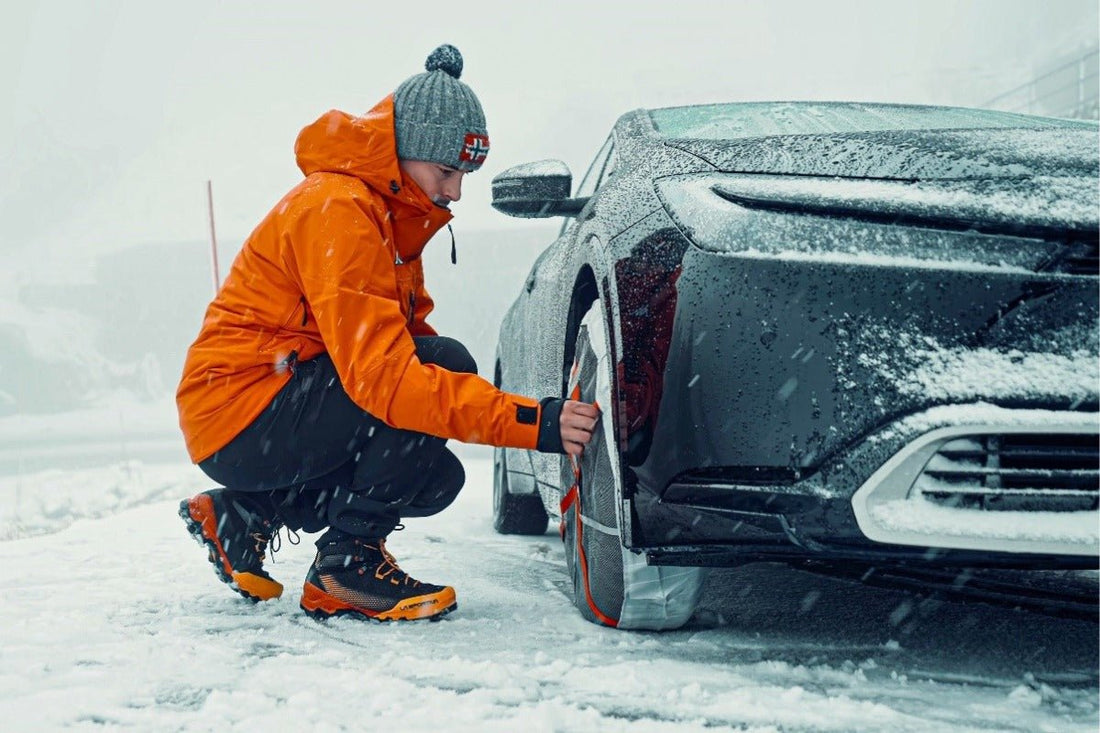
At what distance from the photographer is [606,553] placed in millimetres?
2105

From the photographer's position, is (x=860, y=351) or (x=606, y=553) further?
(x=606, y=553)

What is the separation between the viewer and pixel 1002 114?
2865 millimetres

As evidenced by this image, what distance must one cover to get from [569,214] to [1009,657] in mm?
1404

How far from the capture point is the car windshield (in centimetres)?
241

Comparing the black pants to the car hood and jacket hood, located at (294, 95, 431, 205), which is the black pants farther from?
the car hood

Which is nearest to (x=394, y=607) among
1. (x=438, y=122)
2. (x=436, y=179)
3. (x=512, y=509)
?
(x=436, y=179)

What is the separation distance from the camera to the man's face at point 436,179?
2.29 meters

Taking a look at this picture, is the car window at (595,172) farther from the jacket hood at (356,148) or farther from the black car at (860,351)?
the black car at (860,351)

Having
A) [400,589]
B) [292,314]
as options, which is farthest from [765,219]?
[400,589]

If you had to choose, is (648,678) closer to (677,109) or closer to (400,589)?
(400,589)

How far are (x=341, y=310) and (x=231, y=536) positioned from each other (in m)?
0.78

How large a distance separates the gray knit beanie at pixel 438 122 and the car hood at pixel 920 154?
0.64 m

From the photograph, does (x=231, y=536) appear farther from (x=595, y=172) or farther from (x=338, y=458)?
(x=595, y=172)

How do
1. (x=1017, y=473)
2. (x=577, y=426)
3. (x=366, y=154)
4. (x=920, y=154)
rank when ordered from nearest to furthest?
(x=1017, y=473)
(x=920, y=154)
(x=577, y=426)
(x=366, y=154)
